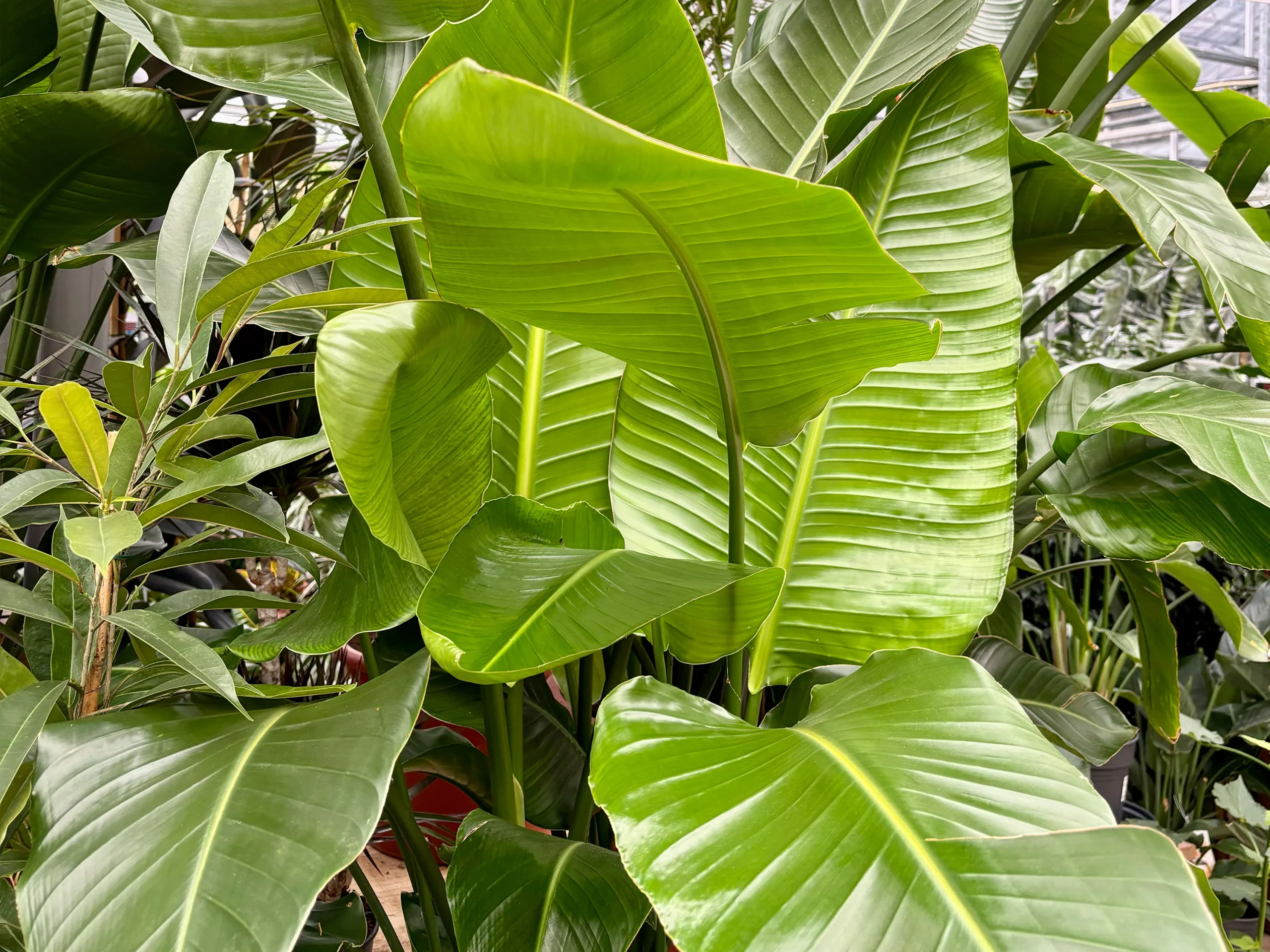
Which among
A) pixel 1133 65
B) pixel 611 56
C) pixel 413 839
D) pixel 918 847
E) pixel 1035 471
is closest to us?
pixel 918 847

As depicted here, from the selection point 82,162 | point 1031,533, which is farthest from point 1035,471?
point 82,162

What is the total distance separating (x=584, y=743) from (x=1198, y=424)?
0.52m

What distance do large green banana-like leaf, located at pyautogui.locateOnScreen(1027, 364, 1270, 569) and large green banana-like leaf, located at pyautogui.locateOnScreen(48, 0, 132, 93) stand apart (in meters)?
1.07

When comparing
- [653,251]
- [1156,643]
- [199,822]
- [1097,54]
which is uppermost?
[1097,54]

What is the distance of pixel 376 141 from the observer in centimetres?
53

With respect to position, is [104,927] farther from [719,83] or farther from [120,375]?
[719,83]

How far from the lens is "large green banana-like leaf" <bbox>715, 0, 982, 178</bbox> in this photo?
0.76 m

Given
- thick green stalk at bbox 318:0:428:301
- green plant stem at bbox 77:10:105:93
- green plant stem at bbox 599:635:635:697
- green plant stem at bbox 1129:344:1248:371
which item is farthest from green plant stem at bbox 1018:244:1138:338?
green plant stem at bbox 77:10:105:93

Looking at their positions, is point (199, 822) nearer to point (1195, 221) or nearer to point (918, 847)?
point (918, 847)

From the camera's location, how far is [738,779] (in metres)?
0.43

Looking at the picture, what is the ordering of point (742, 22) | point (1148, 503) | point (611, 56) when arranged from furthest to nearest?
point (742, 22), point (1148, 503), point (611, 56)

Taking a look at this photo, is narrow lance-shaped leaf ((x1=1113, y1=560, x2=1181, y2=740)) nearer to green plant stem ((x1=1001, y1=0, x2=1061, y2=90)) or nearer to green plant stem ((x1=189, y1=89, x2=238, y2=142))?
green plant stem ((x1=1001, y1=0, x2=1061, y2=90))

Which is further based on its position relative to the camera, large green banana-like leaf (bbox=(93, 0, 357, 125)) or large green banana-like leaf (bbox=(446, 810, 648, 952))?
large green banana-like leaf (bbox=(93, 0, 357, 125))

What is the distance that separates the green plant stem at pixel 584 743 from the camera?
25.7 inches
